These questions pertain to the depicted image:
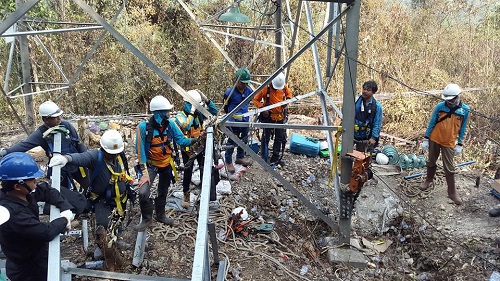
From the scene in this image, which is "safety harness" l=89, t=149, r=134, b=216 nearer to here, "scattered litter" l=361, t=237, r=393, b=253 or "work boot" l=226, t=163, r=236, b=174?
"work boot" l=226, t=163, r=236, b=174

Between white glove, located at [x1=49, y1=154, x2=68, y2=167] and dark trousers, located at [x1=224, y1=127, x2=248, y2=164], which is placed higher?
white glove, located at [x1=49, y1=154, x2=68, y2=167]

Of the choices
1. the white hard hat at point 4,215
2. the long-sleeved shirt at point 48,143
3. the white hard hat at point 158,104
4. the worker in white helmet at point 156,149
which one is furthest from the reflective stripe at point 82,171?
the white hard hat at point 4,215

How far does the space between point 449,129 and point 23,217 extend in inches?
216

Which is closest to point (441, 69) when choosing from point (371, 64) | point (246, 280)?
point (371, 64)

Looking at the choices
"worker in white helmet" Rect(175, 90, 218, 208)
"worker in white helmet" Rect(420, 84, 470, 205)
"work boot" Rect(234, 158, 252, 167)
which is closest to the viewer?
"worker in white helmet" Rect(175, 90, 218, 208)

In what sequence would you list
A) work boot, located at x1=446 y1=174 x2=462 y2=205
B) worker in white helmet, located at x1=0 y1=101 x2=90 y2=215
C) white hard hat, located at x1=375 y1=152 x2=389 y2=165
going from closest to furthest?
worker in white helmet, located at x1=0 y1=101 x2=90 y2=215 < work boot, located at x1=446 y1=174 x2=462 y2=205 < white hard hat, located at x1=375 y1=152 x2=389 y2=165

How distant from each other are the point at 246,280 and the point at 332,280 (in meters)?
1.01

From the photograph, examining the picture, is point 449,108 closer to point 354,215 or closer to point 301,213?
point 354,215

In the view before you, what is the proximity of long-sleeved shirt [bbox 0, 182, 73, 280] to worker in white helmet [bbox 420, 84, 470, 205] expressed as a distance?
5134mm

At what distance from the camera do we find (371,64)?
12.0 metres

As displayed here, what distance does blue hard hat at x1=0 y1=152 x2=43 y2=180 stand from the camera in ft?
8.97

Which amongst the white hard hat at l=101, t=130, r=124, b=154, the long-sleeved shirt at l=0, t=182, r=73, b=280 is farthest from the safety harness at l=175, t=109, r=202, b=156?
the long-sleeved shirt at l=0, t=182, r=73, b=280

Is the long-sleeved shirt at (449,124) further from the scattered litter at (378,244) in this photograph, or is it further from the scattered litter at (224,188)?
the scattered litter at (224,188)

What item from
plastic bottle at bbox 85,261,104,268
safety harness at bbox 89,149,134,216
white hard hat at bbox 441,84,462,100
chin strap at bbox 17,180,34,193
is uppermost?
white hard hat at bbox 441,84,462,100
